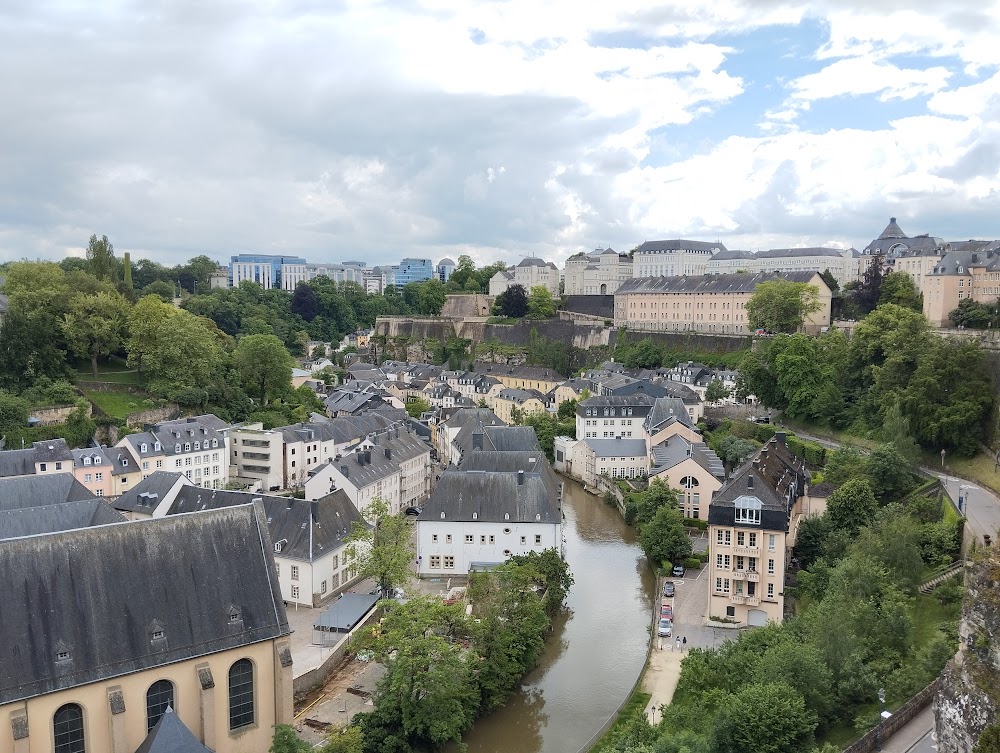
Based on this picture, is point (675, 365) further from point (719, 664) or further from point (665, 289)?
point (719, 664)

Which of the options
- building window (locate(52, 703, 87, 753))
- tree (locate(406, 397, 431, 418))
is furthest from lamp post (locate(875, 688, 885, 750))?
tree (locate(406, 397, 431, 418))

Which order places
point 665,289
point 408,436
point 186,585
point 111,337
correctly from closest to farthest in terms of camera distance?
1. point 186,585
2. point 408,436
3. point 111,337
4. point 665,289

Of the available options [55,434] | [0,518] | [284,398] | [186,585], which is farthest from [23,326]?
[186,585]

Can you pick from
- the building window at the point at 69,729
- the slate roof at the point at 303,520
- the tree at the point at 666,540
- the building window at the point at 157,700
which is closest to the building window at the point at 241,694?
the building window at the point at 157,700

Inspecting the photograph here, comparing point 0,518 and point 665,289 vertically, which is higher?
point 665,289

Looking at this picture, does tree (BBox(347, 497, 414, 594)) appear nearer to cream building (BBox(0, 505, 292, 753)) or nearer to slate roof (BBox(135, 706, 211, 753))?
cream building (BBox(0, 505, 292, 753))

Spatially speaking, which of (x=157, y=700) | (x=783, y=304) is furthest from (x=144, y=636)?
(x=783, y=304)

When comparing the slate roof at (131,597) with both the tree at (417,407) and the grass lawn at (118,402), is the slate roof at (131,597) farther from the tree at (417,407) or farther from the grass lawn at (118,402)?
the tree at (417,407)
